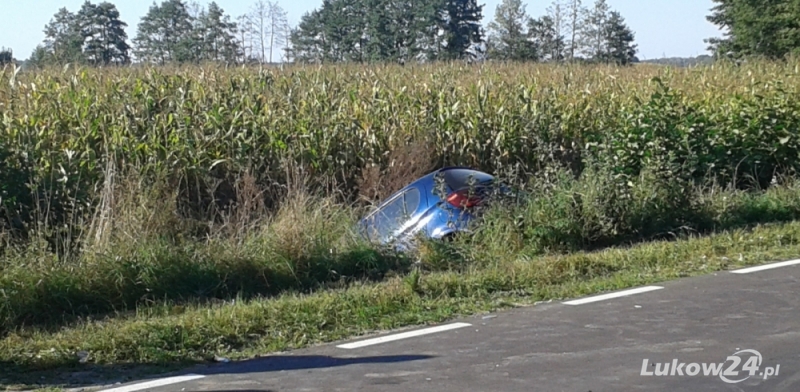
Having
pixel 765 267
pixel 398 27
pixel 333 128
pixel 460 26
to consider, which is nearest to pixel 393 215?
pixel 333 128

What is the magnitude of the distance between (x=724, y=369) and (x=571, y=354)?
108 cm

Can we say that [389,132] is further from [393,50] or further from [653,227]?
[393,50]

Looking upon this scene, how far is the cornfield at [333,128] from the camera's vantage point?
11.9 m

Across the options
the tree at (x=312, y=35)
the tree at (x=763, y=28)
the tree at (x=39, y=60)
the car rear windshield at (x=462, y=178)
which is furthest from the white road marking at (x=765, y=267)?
the tree at (x=763, y=28)

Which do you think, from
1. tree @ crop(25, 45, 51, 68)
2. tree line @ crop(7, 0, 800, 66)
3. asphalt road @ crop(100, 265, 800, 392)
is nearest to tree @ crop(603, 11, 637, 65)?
tree line @ crop(7, 0, 800, 66)

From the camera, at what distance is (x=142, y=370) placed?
6.86 m

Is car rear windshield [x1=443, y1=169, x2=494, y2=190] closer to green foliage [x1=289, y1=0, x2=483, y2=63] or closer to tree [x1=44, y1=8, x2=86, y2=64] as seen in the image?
tree [x1=44, y1=8, x2=86, y2=64]

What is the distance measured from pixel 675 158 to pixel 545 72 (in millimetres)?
7210

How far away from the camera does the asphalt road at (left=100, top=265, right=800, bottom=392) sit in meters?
6.19

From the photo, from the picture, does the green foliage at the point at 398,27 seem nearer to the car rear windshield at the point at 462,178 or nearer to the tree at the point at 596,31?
the tree at the point at 596,31

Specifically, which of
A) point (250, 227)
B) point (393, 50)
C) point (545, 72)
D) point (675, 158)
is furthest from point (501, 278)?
point (393, 50)

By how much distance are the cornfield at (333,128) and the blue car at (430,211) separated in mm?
1365

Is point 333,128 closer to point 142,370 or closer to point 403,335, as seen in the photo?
point 403,335

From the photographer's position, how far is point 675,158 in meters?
13.7
